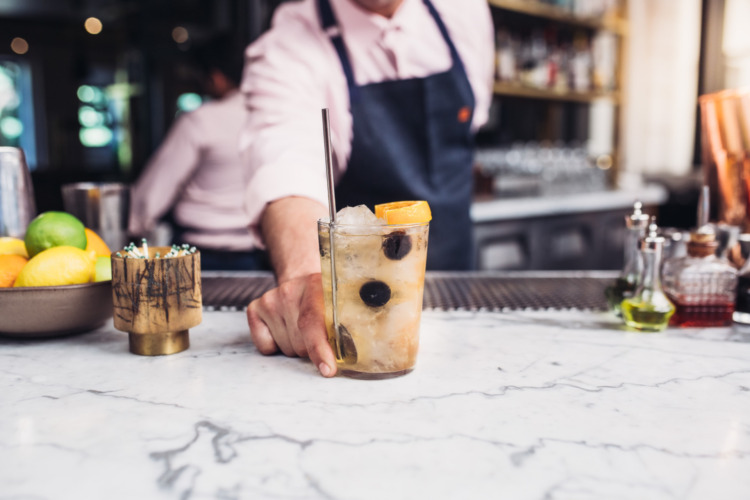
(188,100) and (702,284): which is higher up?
(188,100)

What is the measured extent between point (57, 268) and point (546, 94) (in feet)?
10.2

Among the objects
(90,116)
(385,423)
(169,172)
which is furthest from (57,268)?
(90,116)

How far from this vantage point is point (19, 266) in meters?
0.89

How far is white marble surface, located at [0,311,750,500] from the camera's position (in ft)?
1.65

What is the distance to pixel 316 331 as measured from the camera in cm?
76

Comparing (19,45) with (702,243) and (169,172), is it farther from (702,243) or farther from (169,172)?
(702,243)

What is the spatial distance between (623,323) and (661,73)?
3.66 metres

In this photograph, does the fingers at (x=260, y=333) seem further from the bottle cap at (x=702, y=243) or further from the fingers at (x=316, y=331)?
the bottle cap at (x=702, y=243)

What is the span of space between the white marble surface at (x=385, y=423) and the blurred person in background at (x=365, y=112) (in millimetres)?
284

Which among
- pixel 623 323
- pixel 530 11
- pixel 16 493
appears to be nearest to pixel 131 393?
pixel 16 493

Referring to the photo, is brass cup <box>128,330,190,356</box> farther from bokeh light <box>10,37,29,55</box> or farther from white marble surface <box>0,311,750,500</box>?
bokeh light <box>10,37,29,55</box>

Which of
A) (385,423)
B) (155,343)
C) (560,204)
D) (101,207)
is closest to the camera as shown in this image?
(385,423)

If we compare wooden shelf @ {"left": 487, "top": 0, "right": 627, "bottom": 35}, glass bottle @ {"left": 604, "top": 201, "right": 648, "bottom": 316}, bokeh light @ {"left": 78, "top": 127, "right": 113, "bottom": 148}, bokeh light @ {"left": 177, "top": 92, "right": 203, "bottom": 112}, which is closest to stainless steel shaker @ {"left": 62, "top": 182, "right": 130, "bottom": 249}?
glass bottle @ {"left": 604, "top": 201, "right": 648, "bottom": 316}

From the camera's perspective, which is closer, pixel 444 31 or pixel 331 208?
pixel 331 208
